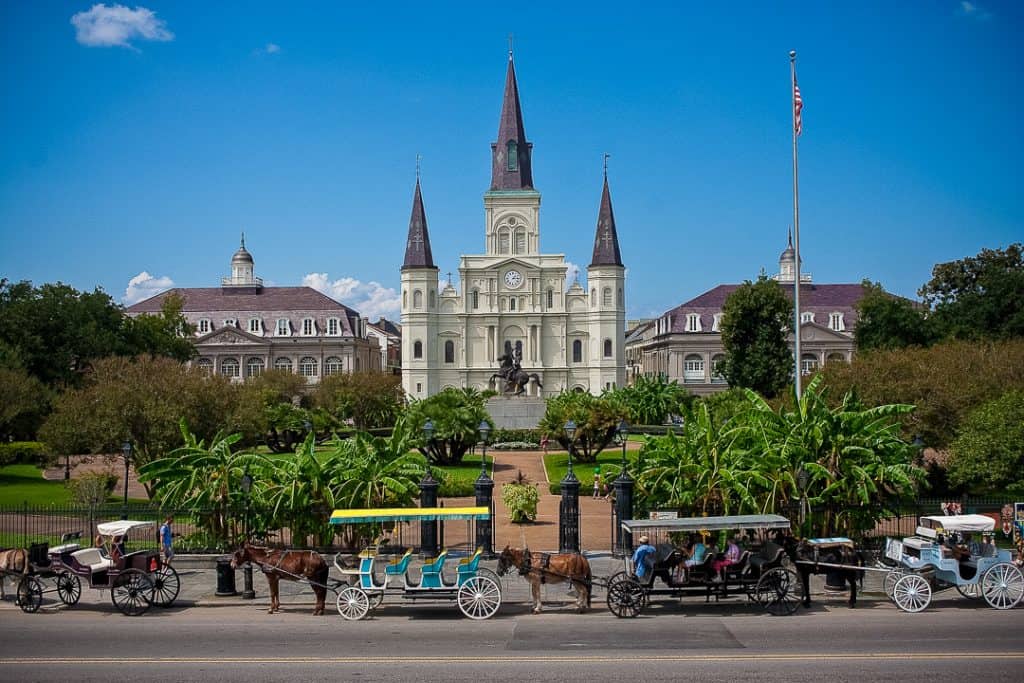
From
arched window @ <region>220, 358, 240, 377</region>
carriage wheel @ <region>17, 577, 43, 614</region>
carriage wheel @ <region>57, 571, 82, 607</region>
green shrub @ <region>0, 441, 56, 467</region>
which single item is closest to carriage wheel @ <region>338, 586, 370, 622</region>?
carriage wheel @ <region>57, 571, 82, 607</region>

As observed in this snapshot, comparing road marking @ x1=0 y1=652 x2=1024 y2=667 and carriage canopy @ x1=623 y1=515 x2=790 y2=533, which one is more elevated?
carriage canopy @ x1=623 y1=515 x2=790 y2=533

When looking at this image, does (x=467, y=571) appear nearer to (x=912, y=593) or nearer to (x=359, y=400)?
(x=912, y=593)

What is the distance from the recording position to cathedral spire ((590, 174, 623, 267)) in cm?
9381

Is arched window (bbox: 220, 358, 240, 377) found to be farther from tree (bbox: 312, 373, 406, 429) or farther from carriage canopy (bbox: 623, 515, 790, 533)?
carriage canopy (bbox: 623, 515, 790, 533)

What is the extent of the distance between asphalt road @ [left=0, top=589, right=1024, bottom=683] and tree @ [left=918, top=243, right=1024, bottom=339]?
1654 inches

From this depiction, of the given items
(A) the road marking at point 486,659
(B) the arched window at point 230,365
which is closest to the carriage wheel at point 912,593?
(A) the road marking at point 486,659

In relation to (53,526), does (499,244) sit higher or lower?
higher

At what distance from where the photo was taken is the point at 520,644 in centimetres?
1405

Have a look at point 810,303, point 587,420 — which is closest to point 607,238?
point 810,303

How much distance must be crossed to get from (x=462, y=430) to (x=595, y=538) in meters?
18.2

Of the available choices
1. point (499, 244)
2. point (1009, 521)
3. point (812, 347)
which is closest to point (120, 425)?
point (1009, 521)

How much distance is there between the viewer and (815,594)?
18.0m

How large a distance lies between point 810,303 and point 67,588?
92.5 m

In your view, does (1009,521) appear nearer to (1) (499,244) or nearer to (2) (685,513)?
(2) (685,513)
